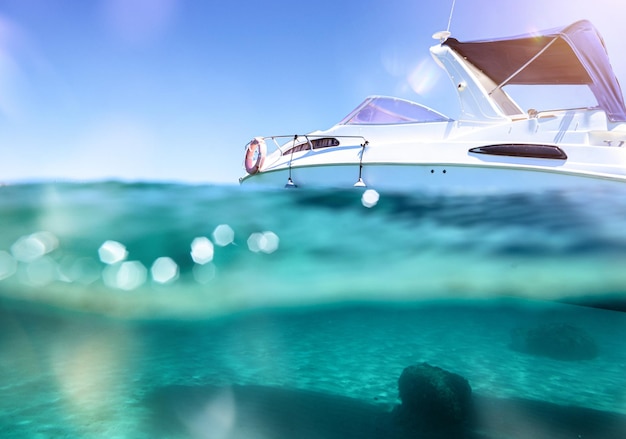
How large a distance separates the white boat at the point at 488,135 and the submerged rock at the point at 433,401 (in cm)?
429

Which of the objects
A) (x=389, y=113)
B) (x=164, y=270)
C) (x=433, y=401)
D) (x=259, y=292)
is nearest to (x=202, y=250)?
(x=164, y=270)

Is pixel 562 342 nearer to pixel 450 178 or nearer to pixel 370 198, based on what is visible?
pixel 450 178

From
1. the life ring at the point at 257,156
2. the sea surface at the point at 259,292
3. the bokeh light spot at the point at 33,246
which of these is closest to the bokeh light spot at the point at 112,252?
the sea surface at the point at 259,292

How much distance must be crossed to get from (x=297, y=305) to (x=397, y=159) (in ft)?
15.0

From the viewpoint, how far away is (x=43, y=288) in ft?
28.0

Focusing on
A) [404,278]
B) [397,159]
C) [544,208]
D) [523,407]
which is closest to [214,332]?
[404,278]

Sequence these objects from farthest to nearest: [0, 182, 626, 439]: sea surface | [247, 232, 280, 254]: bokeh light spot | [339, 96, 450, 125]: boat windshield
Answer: [339, 96, 450, 125]: boat windshield < [247, 232, 280, 254]: bokeh light spot < [0, 182, 626, 439]: sea surface

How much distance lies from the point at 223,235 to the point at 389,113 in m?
5.87

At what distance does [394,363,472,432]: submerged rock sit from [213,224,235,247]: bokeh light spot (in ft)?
14.3

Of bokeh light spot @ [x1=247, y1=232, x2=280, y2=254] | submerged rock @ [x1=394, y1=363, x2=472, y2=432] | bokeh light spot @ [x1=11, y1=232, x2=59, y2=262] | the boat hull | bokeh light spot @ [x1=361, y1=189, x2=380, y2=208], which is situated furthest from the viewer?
bokeh light spot @ [x1=361, y1=189, x2=380, y2=208]

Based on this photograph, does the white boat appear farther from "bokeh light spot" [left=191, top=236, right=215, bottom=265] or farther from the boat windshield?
"bokeh light spot" [left=191, top=236, right=215, bottom=265]

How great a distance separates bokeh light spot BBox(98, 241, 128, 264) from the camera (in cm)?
800

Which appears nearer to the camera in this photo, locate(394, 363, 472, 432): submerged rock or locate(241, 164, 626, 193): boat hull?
locate(394, 363, 472, 432): submerged rock

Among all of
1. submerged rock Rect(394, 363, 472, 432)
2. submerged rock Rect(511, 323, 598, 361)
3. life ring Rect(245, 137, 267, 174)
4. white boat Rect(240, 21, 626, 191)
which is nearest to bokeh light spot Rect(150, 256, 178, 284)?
white boat Rect(240, 21, 626, 191)
